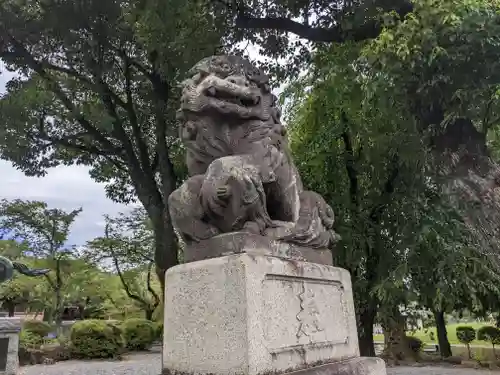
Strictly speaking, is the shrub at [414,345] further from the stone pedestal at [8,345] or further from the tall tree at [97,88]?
the stone pedestal at [8,345]

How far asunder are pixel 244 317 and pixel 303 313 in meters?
0.59

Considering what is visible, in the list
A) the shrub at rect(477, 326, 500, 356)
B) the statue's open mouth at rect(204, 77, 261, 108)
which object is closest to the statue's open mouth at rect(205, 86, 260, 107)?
the statue's open mouth at rect(204, 77, 261, 108)

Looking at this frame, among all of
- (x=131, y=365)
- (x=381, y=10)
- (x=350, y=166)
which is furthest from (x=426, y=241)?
(x=131, y=365)

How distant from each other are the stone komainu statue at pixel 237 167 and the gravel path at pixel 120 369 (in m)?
8.19

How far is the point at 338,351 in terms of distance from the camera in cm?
317

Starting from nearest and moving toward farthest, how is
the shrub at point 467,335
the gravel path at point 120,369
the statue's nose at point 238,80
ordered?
the statue's nose at point 238,80, the gravel path at point 120,369, the shrub at point 467,335

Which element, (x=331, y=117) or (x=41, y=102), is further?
(x=41, y=102)

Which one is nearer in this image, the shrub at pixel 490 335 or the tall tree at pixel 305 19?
the tall tree at pixel 305 19

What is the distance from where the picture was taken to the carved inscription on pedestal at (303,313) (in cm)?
263

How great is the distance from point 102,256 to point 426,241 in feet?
57.5

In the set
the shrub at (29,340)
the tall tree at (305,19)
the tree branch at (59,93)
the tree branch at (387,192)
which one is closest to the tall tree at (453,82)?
the tall tree at (305,19)

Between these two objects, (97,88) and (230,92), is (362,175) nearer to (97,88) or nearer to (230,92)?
(97,88)

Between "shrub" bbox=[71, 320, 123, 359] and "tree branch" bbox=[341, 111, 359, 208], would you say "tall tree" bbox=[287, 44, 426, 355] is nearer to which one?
"tree branch" bbox=[341, 111, 359, 208]

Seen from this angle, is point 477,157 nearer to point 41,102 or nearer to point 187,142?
point 187,142
